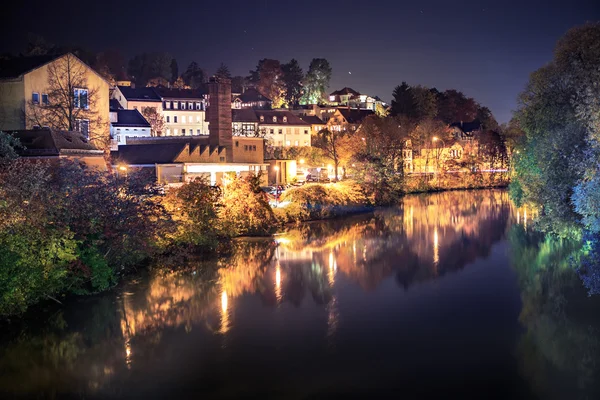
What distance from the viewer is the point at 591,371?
655 inches

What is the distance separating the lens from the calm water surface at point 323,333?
15891 millimetres

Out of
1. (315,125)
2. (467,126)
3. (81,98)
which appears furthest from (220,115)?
(467,126)

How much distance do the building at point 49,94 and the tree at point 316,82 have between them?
94.2 m

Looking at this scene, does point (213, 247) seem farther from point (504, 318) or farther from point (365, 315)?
point (504, 318)

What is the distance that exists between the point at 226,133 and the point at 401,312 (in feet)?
123

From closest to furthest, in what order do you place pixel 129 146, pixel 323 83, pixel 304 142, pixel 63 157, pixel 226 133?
pixel 63 157, pixel 129 146, pixel 226 133, pixel 304 142, pixel 323 83

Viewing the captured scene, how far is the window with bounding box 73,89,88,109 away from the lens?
39875 millimetres

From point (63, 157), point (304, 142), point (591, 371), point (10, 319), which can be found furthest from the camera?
point (304, 142)

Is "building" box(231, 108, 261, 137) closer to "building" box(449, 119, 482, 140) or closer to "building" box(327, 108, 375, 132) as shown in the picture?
"building" box(327, 108, 375, 132)

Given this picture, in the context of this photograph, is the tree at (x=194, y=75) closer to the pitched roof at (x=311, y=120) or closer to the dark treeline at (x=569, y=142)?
the pitched roof at (x=311, y=120)

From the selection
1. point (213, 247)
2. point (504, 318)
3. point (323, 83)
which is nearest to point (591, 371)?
point (504, 318)

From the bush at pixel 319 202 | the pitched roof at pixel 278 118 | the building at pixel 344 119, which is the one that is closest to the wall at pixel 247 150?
the bush at pixel 319 202

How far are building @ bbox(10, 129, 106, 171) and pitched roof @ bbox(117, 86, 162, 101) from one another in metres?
54.9

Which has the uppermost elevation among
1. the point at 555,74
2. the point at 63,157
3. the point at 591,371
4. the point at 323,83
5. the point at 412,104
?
the point at 323,83
